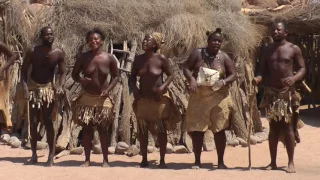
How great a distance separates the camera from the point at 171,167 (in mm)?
8000

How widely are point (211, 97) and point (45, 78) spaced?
207 centimetres

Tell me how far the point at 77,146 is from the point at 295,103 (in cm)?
371

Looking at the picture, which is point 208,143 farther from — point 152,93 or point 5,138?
point 5,138

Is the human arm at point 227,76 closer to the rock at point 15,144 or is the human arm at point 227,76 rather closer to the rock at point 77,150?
the rock at point 77,150

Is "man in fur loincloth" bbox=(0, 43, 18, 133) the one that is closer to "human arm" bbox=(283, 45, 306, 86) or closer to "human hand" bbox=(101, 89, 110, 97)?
"human hand" bbox=(101, 89, 110, 97)

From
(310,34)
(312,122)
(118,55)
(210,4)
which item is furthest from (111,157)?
(310,34)

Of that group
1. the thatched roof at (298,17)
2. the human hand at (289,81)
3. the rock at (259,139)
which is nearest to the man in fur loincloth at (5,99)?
the human hand at (289,81)

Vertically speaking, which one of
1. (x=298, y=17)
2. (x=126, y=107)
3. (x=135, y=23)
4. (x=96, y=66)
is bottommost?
(x=126, y=107)

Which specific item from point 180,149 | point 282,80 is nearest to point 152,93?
point 282,80

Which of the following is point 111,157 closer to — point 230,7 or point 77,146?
point 77,146

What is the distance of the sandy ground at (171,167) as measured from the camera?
7109mm

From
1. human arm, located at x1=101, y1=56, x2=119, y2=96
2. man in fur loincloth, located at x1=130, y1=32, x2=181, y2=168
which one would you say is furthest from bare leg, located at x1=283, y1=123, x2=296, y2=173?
human arm, located at x1=101, y1=56, x2=119, y2=96

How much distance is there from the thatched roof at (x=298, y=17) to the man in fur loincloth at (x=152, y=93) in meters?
6.36

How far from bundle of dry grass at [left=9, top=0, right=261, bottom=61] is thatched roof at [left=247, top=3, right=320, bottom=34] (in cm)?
325
